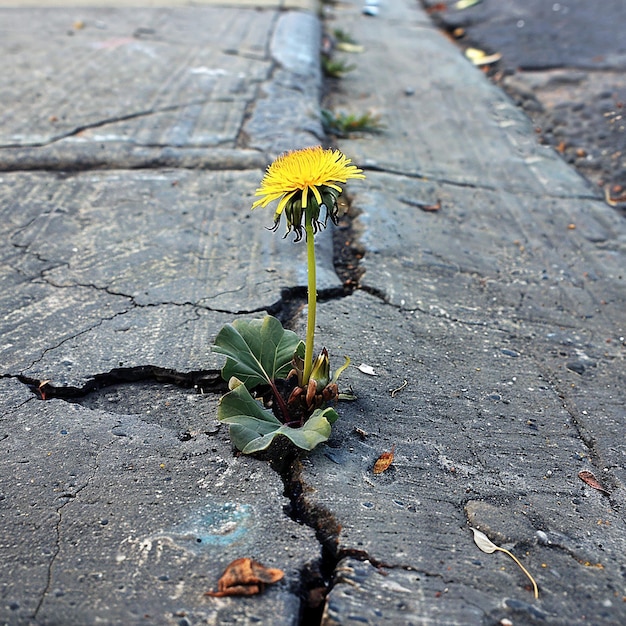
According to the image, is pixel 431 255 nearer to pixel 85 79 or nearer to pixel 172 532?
pixel 172 532

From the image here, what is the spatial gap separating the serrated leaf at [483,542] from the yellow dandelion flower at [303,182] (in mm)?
635

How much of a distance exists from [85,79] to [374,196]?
165cm

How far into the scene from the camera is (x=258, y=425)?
1.29 metres

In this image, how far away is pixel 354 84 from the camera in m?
3.58

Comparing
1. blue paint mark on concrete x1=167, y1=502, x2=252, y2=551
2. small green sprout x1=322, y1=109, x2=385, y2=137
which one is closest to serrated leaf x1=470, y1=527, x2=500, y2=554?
blue paint mark on concrete x1=167, y1=502, x2=252, y2=551

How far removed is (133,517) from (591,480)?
0.91m

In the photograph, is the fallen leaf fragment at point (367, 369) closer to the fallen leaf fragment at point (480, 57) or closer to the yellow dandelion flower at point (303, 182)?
the yellow dandelion flower at point (303, 182)

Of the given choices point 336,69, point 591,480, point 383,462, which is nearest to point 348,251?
point 383,462

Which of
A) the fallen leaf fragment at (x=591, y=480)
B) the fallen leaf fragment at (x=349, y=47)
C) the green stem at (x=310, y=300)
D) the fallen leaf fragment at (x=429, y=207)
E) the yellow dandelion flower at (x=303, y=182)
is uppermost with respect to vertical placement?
the yellow dandelion flower at (x=303, y=182)

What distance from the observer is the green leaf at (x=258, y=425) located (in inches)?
48.6

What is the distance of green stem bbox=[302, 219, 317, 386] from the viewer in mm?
1227

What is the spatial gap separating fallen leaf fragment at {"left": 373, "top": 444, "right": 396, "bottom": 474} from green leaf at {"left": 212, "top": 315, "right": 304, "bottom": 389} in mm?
274

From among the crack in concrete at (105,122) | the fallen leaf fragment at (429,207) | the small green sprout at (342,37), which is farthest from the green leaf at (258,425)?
the small green sprout at (342,37)

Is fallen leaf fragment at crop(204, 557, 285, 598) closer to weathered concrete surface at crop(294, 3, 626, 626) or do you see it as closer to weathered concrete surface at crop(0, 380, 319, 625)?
weathered concrete surface at crop(0, 380, 319, 625)
